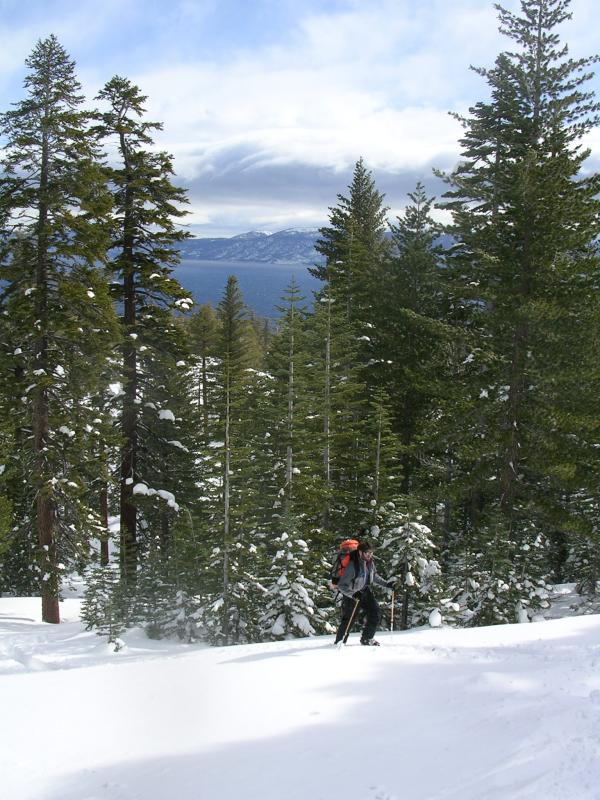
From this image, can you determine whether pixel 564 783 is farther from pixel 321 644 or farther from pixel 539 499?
→ pixel 539 499

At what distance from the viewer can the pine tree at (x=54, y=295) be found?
55.2 ft

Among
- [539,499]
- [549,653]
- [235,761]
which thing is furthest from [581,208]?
[235,761]

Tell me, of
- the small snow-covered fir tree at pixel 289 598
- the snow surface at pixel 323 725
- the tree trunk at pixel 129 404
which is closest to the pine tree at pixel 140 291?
the tree trunk at pixel 129 404

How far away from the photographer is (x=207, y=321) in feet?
183

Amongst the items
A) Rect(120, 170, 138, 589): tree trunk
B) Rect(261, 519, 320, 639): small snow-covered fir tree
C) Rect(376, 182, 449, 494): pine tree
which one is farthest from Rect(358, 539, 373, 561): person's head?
Rect(376, 182, 449, 494): pine tree

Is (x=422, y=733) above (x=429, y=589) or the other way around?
above

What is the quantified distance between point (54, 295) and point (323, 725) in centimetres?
1513

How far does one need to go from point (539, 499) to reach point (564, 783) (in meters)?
14.4

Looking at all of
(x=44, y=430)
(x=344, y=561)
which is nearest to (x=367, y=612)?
(x=344, y=561)

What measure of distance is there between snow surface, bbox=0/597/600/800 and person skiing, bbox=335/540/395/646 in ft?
1.79

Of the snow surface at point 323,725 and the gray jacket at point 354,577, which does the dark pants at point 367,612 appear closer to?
the gray jacket at point 354,577

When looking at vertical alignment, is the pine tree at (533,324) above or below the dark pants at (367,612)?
above

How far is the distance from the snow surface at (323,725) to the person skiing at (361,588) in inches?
21.5

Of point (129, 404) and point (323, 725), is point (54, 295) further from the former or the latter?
point (323, 725)
